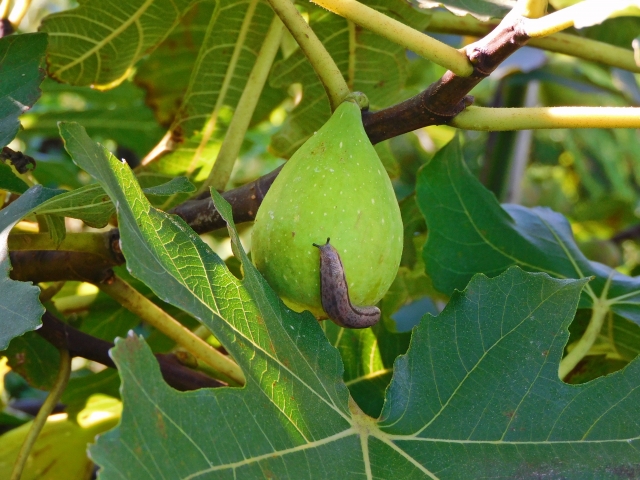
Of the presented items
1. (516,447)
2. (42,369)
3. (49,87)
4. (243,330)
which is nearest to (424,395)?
(516,447)

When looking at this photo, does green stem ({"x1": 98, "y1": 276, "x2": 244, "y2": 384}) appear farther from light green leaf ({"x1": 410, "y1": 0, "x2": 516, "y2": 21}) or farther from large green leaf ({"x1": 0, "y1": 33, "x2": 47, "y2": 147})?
light green leaf ({"x1": 410, "y1": 0, "x2": 516, "y2": 21})

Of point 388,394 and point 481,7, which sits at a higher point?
point 481,7

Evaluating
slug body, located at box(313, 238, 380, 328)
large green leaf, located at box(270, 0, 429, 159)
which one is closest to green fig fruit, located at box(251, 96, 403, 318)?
slug body, located at box(313, 238, 380, 328)

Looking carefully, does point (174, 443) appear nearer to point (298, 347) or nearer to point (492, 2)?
point (298, 347)

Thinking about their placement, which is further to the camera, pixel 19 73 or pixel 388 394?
pixel 19 73

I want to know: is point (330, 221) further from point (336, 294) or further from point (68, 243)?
point (68, 243)

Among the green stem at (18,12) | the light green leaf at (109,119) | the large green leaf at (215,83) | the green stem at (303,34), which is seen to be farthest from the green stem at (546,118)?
the light green leaf at (109,119)

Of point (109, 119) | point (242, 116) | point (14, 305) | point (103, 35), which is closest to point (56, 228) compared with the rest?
point (14, 305)
